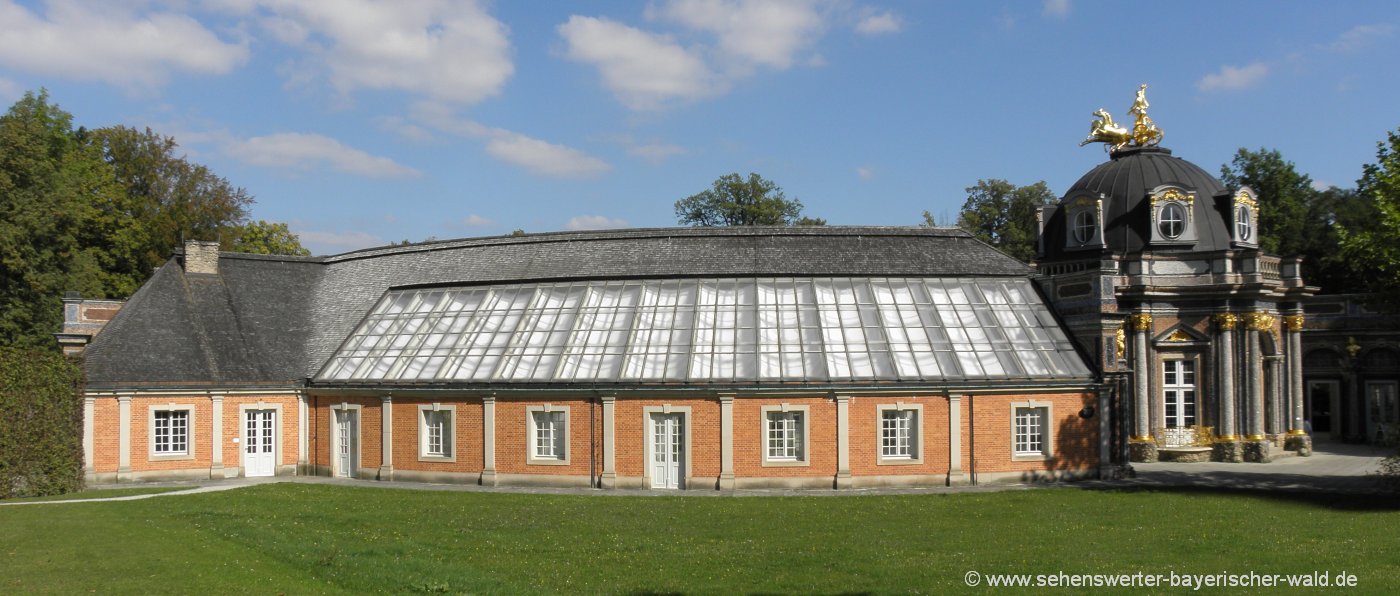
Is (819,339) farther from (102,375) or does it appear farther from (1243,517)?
(102,375)

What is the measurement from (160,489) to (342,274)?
41.2ft

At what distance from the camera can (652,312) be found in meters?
35.0

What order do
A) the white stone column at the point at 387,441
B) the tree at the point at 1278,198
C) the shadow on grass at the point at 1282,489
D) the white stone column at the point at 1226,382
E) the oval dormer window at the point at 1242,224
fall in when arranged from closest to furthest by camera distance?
1. the shadow on grass at the point at 1282,489
2. the white stone column at the point at 387,441
3. the white stone column at the point at 1226,382
4. the oval dormer window at the point at 1242,224
5. the tree at the point at 1278,198

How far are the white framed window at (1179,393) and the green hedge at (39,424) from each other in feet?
124

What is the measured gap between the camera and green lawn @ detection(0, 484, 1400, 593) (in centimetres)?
1767

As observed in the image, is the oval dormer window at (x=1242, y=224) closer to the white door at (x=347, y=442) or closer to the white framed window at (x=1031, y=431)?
the white framed window at (x=1031, y=431)

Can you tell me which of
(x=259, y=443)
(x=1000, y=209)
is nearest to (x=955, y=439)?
(x=259, y=443)

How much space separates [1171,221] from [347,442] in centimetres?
3203

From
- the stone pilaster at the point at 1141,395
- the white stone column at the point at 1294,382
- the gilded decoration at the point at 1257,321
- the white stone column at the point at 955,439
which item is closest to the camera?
the white stone column at the point at 955,439

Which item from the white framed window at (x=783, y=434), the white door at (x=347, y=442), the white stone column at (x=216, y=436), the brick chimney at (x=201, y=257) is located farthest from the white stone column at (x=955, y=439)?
the brick chimney at (x=201, y=257)

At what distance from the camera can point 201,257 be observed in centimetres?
3978

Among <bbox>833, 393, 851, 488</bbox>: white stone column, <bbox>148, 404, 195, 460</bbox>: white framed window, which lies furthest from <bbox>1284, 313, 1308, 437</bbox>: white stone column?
<bbox>148, 404, 195, 460</bbox>: white framed window

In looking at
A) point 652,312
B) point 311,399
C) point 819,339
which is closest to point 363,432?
point 311,399

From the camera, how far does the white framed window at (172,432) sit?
3519 centimetres
